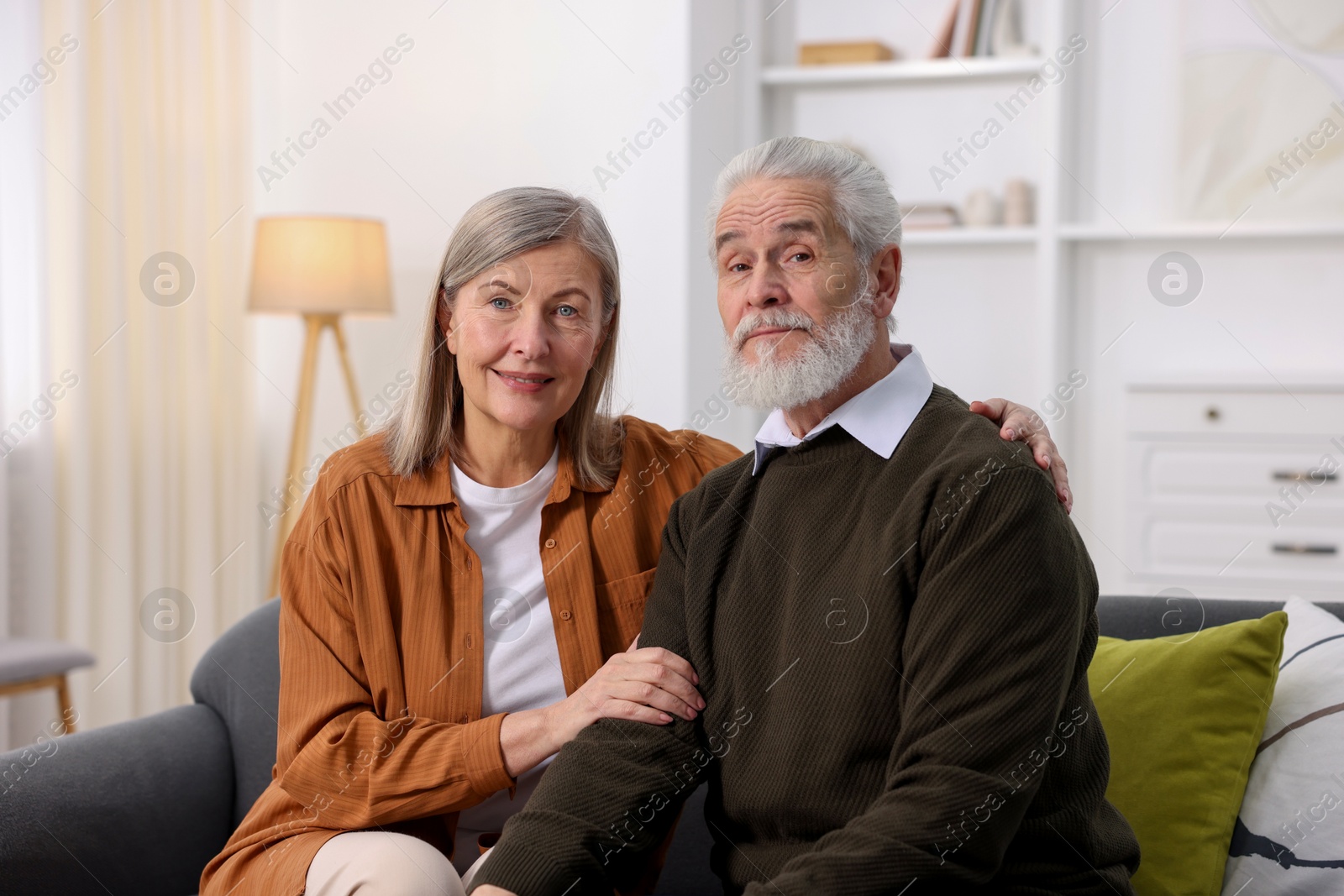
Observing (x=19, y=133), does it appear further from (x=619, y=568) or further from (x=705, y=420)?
(x=619, y=568)

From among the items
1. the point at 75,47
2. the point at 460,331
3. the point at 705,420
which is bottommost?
the point at 705,420

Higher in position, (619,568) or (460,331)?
(460,331)

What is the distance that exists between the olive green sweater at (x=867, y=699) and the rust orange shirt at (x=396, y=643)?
0.40 ft

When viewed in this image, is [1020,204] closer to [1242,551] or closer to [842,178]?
[1242,551]

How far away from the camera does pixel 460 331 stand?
1667mm

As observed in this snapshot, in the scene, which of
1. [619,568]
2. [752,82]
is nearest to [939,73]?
[752,82]

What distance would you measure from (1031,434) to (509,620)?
73cm

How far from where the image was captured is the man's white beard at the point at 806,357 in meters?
1.49

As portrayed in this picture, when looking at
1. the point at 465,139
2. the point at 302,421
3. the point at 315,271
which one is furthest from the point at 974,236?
the point at 302,421

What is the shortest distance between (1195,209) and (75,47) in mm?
3461

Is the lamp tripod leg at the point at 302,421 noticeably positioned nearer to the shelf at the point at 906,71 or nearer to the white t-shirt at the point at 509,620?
the shelf at the point at 906,71

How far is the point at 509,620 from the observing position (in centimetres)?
166

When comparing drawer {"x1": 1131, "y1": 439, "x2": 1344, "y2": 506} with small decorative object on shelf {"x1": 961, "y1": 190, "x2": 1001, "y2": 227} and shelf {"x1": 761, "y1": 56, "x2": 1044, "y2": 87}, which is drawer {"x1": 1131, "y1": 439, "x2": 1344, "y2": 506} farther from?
shelf {"x1": 761, "y1": 56, "x2": 1044, "y2": 87}

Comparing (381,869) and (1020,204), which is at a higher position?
(1020,204)
